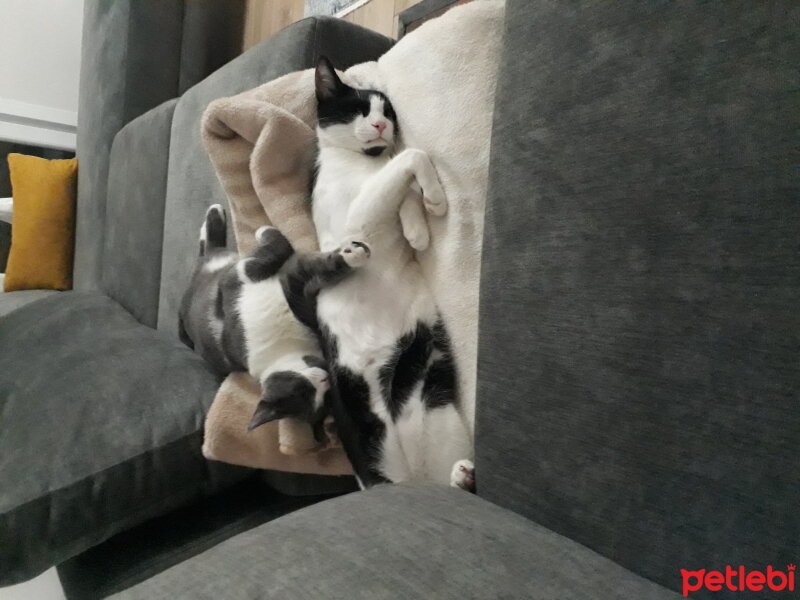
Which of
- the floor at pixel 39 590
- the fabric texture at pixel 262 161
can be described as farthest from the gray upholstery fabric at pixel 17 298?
the floor at pixel 39 590

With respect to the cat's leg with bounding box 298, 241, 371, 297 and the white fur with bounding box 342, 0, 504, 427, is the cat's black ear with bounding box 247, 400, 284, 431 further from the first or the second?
the white fur with bounding box 342, 0, 504, 427

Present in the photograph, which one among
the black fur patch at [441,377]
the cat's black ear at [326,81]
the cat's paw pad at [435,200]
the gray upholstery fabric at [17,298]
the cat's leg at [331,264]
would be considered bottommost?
the black fur patch at [441,377]

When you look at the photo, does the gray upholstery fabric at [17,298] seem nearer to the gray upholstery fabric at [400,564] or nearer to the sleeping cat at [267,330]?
the sleeping cat at [267,330]

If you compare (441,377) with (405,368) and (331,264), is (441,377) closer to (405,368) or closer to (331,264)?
(405,368)

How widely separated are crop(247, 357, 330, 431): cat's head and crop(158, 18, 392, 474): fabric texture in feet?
0.11

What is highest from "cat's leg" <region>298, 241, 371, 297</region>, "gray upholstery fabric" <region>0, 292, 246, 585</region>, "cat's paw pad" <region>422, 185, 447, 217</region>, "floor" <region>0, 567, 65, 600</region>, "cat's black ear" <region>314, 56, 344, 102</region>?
"cat's black ear" <region>314, 56, 344, 102</region>

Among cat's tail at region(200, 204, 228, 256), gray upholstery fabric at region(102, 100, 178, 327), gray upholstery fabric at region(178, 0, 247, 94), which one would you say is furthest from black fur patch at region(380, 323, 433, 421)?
gray upholstery fabric at region(178, 0, 247, 94)

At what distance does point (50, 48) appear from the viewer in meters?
3.35

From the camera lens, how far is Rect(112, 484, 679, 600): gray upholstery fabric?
1.64ft

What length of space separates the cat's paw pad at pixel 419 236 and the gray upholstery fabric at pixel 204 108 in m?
0.54

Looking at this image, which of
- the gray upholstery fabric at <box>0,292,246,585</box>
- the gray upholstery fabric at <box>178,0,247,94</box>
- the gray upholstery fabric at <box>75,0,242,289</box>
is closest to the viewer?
the gray upholstery fabric at <box>0,292,246,585</box>

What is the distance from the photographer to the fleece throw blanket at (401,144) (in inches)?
32.3

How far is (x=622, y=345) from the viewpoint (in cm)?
56

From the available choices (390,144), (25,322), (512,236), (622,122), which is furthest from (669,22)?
(25,322)
